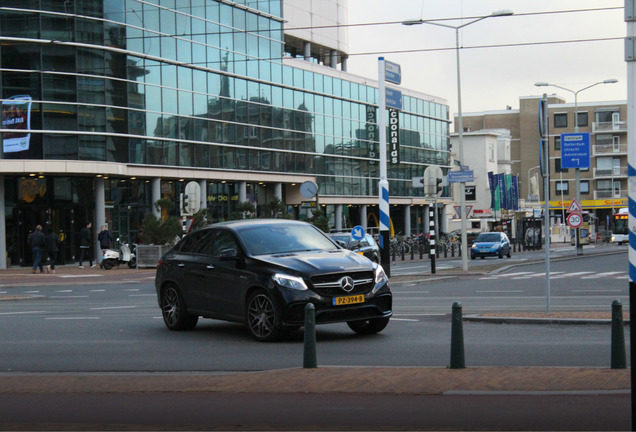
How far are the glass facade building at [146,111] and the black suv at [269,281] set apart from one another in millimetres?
29576

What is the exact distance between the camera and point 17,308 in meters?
21.0

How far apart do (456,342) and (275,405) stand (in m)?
2.42

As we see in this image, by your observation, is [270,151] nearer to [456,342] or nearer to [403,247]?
[403,247]

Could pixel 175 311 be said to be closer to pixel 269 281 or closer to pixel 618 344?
pixel 269 281

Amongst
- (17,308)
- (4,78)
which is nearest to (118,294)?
(17,308)

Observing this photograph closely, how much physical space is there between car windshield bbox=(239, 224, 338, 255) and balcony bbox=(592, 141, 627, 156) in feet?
344

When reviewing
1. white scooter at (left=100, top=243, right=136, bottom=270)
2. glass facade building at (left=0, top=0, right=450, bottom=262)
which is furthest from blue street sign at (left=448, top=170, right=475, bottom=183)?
white scooter at (left=100, top=243, right=136, bottom=270)

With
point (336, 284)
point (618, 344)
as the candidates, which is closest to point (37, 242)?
point (336, 284)

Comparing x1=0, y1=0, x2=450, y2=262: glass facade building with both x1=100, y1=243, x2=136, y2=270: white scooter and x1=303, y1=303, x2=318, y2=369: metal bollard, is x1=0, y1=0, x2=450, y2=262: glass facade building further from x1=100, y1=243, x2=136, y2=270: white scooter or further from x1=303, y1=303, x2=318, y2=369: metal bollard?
x1=303, y1=303, x2=318, y2=369: metal bollard

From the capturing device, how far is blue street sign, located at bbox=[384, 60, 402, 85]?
26.5 m

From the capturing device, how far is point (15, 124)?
41781 mm

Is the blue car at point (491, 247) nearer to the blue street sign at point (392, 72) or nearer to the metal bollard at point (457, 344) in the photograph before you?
the blue street sign at point (392, 72)

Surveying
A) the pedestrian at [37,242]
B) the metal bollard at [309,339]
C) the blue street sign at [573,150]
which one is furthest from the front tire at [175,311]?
the pedestrian at [37,242]

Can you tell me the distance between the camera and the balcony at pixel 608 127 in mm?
112500
